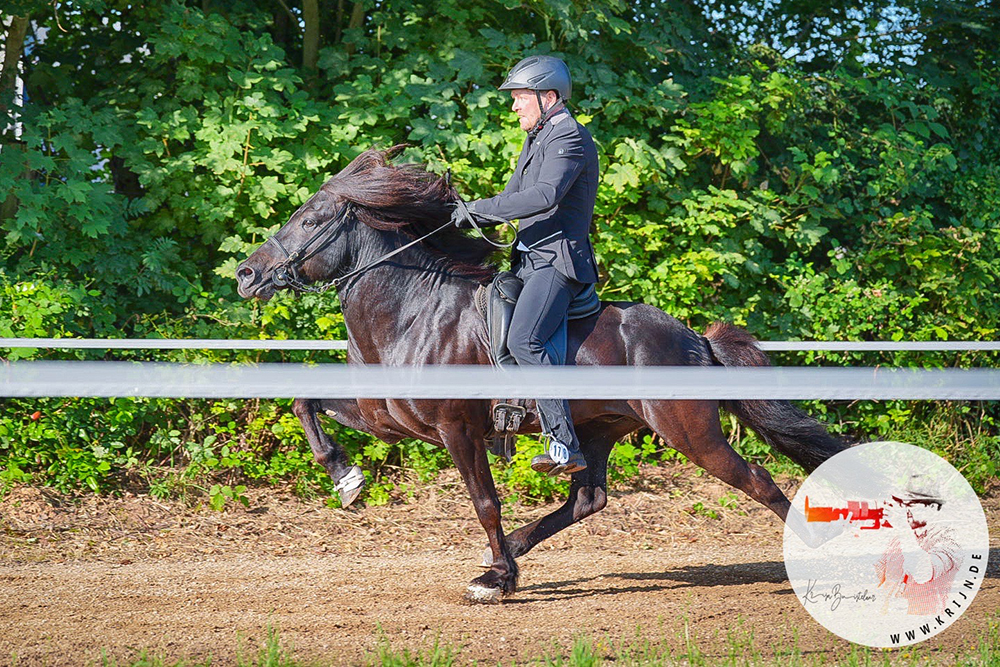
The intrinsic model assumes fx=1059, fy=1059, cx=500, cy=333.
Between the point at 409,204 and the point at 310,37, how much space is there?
13.3 ft

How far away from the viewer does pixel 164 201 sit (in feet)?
28.2

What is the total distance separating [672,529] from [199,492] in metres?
3.55

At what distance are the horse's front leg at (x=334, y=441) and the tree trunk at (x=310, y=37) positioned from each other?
4.17m

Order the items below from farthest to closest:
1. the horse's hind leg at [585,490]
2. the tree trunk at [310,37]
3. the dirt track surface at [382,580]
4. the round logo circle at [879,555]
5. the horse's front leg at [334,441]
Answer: the tree trunk at [310,37] → the horse's hind leg at [585,490] → the horse's front leg at [334,441] → the round logo circle at [879,555] → the dirt track surface at [382,580]

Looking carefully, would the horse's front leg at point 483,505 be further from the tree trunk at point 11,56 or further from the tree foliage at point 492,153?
the tree trunk at point 11,56

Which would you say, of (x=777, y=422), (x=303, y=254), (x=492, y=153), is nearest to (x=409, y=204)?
(x=303, y=254)

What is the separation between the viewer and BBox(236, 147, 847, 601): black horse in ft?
18.6

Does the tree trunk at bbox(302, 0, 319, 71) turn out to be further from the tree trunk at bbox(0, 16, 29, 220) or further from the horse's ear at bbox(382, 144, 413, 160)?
the horse's ear at bbox(382, 144, 413, 160)

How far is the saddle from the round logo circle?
5.26 ft

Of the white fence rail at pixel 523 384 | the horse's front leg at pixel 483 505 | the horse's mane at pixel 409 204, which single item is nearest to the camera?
the white fence rail at pixel 523 384

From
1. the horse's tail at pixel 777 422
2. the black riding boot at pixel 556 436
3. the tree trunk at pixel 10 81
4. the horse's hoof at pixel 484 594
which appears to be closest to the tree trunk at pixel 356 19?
the tree trunk at pixel 10 81

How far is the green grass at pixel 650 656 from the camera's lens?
4336mm

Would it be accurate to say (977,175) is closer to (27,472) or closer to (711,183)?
(711,183)

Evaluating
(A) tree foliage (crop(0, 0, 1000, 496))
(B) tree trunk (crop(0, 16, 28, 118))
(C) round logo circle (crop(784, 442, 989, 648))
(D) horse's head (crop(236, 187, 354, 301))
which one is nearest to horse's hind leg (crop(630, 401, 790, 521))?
(C) round logo circle (crop(784, 442, 989, 648))
